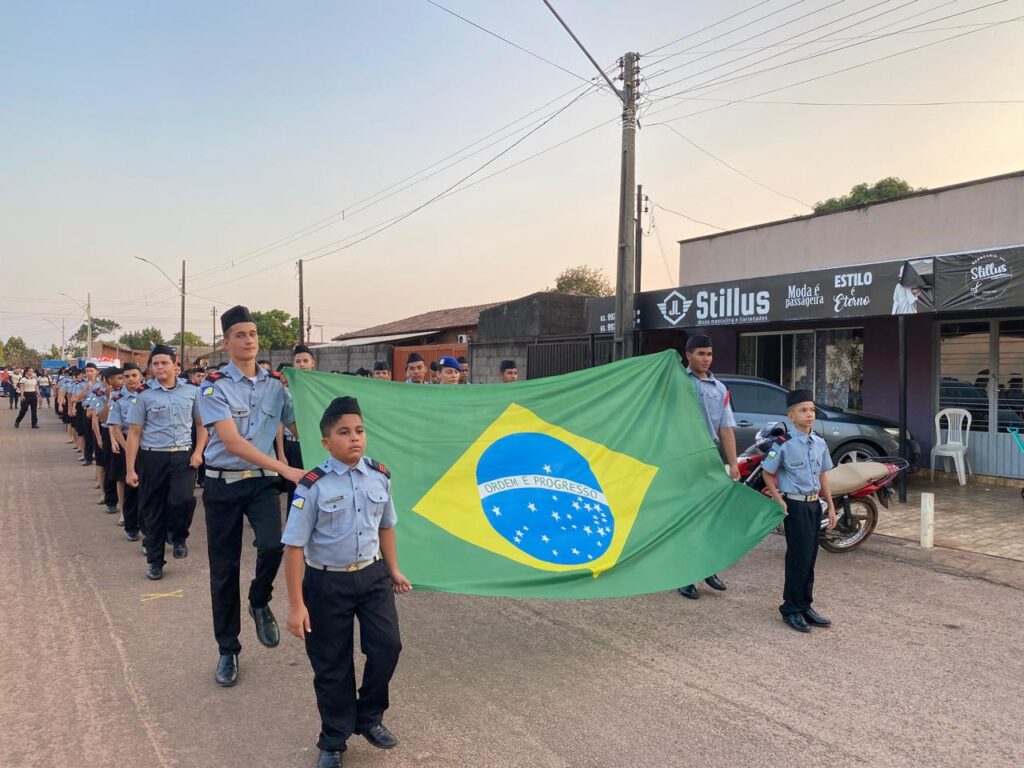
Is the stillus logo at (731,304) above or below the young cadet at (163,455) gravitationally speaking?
above

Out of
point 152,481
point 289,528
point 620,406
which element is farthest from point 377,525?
point 152,481

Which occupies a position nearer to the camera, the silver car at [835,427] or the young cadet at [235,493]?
the young cadet at [235,493]

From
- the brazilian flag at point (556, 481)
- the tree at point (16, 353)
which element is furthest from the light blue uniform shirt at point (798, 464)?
the tree at point (16, 353)

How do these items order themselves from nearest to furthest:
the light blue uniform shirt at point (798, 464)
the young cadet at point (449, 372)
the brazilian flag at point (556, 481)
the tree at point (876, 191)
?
the brazilian flag at point (556, 481) → the light blue uniform shirt at point (798, 464) → the young cadet at point (449, 372) → the tree at point (876, 191)

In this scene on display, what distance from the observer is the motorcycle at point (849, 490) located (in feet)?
21.2

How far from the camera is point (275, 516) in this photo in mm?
4016

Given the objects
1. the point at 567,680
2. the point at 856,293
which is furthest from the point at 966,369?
the point at 567,680

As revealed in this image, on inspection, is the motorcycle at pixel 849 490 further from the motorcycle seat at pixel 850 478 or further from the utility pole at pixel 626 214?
the utility pole at pixel 626 214

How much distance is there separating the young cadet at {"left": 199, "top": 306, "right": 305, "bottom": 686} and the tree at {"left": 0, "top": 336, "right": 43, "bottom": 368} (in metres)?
96.5

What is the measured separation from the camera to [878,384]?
38.9ft

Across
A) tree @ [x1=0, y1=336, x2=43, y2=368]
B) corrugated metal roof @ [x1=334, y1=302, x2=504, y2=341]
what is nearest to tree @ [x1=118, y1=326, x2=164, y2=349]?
tree @ [x1=0, y1=336, x2=43, y2=368]

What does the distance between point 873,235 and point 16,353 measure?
113 meters

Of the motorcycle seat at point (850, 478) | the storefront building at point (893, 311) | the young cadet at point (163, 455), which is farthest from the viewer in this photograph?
the storefront building at point (893, 311)

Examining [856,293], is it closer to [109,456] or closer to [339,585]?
[339,585]
